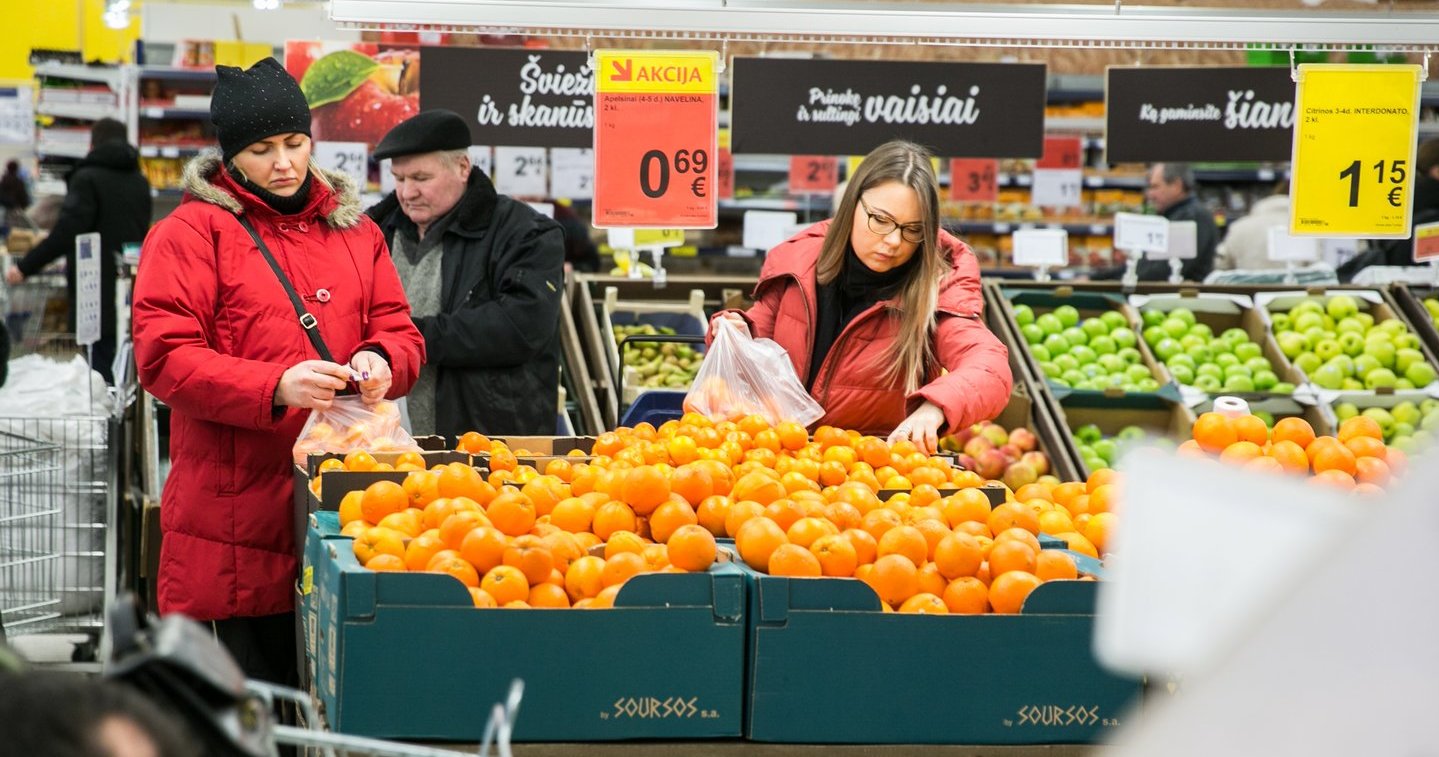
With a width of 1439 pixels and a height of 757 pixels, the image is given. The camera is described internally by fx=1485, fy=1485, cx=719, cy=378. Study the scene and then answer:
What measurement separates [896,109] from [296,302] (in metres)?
2.60

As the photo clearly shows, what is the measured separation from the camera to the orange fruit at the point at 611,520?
2.36 m

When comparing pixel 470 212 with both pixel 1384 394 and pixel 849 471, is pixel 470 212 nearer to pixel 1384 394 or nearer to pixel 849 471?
pixel 849 471

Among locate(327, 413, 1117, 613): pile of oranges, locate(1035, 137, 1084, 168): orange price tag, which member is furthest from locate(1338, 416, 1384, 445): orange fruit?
locate(1035, 137, 1084, 168): orange price tag

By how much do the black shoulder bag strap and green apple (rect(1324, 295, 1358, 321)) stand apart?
14.0 ft

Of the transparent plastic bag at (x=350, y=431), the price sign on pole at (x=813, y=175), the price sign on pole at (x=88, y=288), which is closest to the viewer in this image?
the transparent plastic bag at (x=350, y=431)

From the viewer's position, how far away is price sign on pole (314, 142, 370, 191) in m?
5.29

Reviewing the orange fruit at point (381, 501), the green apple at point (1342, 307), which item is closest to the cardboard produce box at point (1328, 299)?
the green apple at point (1342, 307)

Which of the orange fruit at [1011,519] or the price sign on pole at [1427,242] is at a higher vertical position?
the price sign on pole at [1427,242]

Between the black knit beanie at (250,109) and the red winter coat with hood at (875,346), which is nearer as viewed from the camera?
the black knit beanie at (250,109)

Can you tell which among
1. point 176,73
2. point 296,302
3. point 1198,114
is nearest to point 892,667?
point 296,302

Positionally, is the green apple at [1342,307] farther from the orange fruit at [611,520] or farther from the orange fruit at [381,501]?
the orange fruit at [381,501]

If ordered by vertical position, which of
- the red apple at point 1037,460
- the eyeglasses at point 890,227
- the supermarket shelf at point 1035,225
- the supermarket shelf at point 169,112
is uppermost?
the supermarket shelf at point 169,112

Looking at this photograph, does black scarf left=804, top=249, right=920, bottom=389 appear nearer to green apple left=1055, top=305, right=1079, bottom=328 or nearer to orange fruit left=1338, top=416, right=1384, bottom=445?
orange fruit left=1338, top=416, right=1384, bottom=445

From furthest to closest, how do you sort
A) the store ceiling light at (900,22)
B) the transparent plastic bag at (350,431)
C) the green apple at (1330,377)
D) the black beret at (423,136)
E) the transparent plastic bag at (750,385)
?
the green apple at (1330,377) < the black beret at (423,136) < the store ceiling light at (900,22) < the transparent plastic bag at (750,385) < the transparent plastic bag at (350,431)
